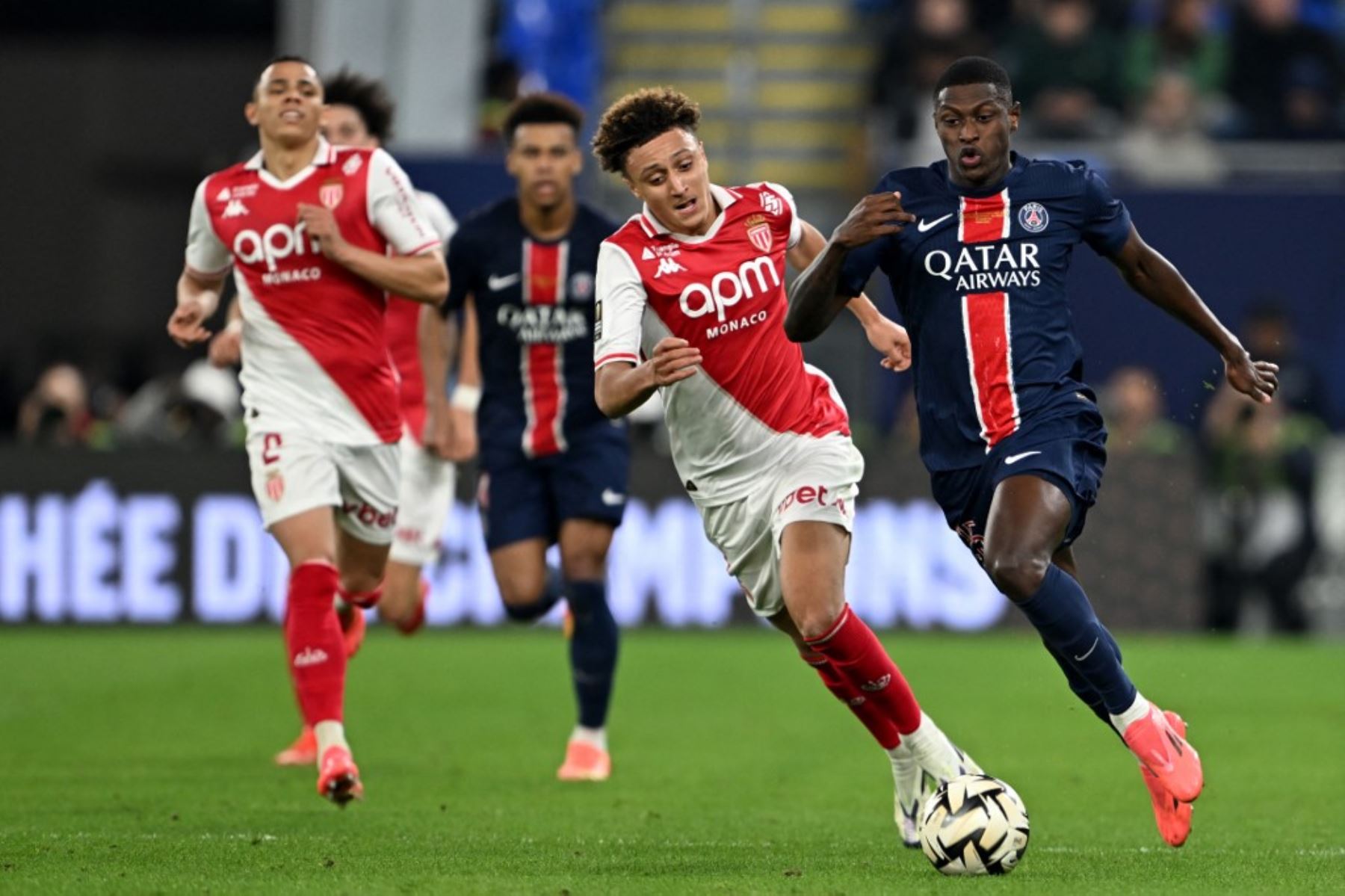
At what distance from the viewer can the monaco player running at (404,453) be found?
1022 cm

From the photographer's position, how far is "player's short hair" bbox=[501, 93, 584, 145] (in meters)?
9.64

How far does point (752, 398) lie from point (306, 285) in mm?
1861

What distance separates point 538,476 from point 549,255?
3.02ft

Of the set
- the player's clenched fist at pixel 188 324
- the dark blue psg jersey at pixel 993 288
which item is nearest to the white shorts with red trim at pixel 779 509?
the dark blue psg jersey at pixel 993 288

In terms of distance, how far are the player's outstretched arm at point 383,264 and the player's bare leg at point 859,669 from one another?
1.82 metres

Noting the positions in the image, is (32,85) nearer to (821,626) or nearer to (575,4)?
(575,4)

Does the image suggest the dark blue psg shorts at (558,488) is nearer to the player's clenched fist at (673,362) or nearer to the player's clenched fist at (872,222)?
the player's clenched fist at (872,222)

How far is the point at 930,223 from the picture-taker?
7.19 meters

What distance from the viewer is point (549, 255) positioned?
9609 millimetres

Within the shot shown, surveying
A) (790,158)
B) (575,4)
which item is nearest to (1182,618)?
(790,158)

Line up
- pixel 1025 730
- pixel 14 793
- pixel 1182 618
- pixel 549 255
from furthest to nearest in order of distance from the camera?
pixel 1182 618
pixel 1025 730
pixel 549 255
pixel 14 793

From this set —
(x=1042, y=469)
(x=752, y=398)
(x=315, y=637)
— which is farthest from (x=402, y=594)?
(x=1042, y=469)

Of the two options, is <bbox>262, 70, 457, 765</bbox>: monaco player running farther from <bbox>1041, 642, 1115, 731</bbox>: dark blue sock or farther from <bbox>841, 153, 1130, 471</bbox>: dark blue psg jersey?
<bbox>1041, 642, 1115, 731</bbox>: dark blue sock

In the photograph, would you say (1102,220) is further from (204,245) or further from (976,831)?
(204,245)
